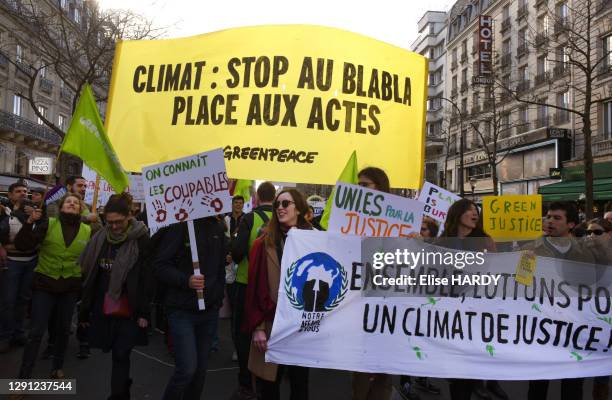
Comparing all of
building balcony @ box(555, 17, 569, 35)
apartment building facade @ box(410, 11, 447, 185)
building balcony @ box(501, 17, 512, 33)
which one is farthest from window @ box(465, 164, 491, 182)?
building balcony @ box(555, 17, 569, 35)

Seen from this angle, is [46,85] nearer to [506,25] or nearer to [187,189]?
[506,25]

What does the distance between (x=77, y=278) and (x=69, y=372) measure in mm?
1079

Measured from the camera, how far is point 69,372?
5.42 metres

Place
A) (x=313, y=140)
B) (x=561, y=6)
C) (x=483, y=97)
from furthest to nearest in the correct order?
1. (x=483, y=97)
2. (x=561, y=6)
3. (x=313, y=140)

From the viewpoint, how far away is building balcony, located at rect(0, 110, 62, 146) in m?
31.1

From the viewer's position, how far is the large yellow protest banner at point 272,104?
4.91m

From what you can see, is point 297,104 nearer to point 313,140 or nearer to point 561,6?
point 313,140

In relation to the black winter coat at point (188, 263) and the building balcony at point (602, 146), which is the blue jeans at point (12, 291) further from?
the building balcony at point (602, 146)

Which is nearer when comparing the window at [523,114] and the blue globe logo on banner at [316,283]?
the blue globe logo on banner at [316,283]

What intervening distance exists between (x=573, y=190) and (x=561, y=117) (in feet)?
23.8

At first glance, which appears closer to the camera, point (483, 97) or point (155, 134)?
point (155, 134)

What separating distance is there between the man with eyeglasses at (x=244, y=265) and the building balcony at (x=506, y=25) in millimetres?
40583

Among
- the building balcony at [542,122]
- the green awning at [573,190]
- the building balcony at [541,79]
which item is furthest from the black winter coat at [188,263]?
the building balcony at [542,122]

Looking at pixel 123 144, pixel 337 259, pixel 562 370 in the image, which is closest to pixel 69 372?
pixel 123 144
